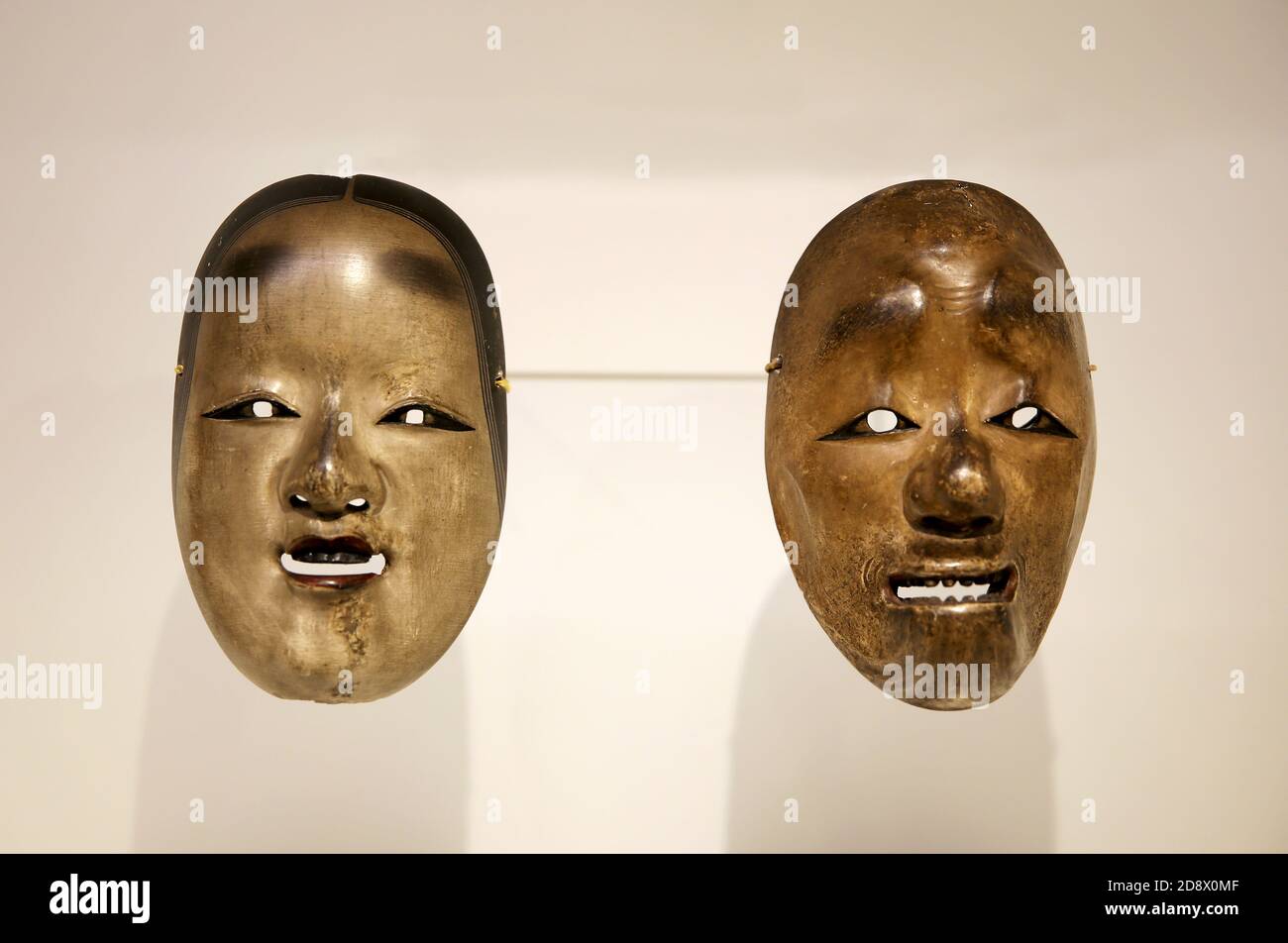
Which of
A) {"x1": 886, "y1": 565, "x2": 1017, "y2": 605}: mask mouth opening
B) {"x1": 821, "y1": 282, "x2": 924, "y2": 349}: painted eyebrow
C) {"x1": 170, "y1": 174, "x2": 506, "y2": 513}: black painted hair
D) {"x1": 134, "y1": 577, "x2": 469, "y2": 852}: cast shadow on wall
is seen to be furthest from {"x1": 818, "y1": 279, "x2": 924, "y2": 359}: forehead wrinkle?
{"x1": 134, "y1": 577, "x2": 469, "y2": 852}: cast shadow on wall

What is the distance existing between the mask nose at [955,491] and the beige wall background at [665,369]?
Answer: 51 centimetres

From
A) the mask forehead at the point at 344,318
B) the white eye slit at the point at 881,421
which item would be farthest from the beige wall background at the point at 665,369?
the mask forehead at the point at 344,318

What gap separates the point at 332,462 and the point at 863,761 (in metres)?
1.01

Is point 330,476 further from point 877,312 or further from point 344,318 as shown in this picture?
point 877,312

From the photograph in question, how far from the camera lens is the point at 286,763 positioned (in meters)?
1.80

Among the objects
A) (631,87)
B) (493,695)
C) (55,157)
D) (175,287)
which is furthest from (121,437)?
(631,87)

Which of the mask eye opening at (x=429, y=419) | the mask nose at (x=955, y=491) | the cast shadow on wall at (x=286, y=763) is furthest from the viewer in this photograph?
the cast shadow on wall at (x=286, y=763)

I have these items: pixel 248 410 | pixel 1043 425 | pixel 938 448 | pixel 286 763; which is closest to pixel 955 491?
pixel 938 448

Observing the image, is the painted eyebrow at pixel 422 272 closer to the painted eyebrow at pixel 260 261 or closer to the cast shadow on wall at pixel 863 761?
the painted eyebrow at pixel 260 261

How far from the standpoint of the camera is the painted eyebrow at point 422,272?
146 cm

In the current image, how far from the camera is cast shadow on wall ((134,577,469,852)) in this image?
178 centimetres

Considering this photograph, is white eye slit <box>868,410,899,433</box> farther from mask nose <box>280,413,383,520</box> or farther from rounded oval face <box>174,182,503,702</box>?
mask nose <box>280,413,383,520</box>

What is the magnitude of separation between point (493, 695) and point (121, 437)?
0.76m

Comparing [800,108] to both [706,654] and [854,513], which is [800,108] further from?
[706,654]
